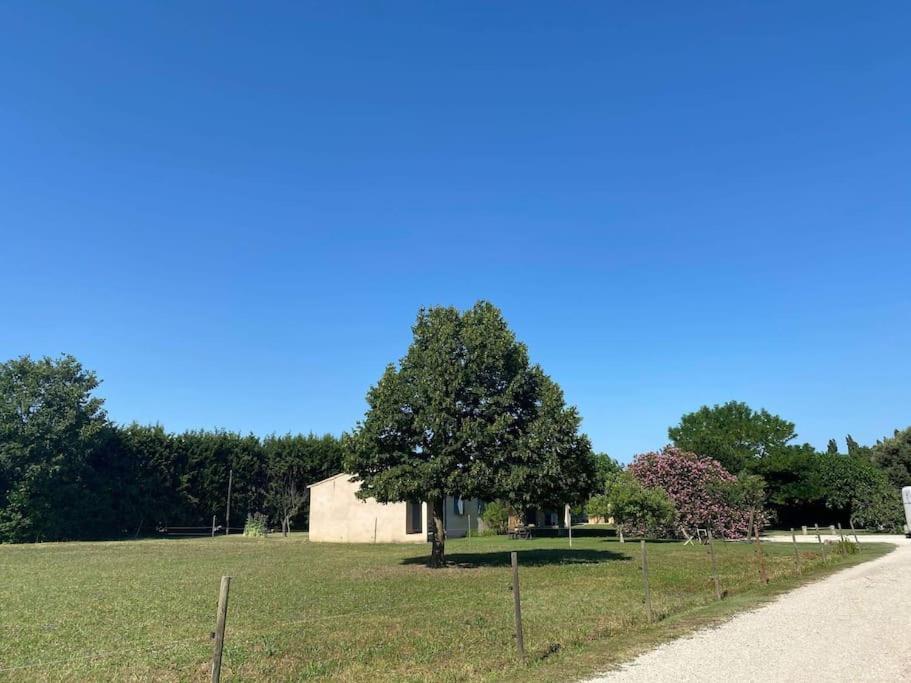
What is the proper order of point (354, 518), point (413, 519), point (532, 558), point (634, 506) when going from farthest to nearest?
point (413, 519) < point (354, 518) < point (634, 506) < point (532, 558)

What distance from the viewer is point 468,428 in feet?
70.8

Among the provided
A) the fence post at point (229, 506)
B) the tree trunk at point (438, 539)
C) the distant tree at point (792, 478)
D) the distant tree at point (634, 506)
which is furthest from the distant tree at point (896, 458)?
the fence post at point (229, 506)

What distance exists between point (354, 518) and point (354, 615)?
3042cm

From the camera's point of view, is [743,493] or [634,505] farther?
[743,493]

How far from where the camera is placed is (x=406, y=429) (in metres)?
22.6

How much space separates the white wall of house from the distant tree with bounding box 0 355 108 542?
18822 millimetres

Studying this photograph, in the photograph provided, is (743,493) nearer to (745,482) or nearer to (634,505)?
(745,482)

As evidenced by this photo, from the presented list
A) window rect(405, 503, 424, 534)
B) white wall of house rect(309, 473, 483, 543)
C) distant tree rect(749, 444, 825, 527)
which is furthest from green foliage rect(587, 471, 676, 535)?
distant tree rect(749, 444, 825, 527)

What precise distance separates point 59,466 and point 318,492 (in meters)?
19.2

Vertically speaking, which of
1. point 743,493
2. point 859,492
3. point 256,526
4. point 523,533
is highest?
point 859,492

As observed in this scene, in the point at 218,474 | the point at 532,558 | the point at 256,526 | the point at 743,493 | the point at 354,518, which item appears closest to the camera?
the point at 532,558

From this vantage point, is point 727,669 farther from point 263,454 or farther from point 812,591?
point 263,454

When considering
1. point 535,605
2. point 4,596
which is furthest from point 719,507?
point 4,596

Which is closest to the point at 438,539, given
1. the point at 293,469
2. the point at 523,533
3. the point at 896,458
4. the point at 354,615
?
the point at 354,615
